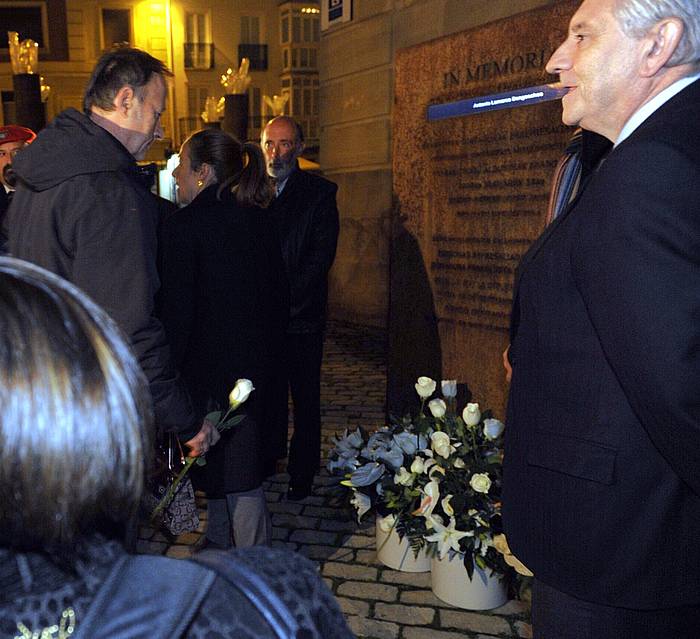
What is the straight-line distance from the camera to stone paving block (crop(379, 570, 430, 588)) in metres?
3.48

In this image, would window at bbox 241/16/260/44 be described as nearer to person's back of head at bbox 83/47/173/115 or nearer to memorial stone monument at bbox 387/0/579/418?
memorial stone monument at bbox 387/0/579/418

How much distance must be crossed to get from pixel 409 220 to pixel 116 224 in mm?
2378

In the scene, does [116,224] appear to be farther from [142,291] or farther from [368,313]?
[368,313]

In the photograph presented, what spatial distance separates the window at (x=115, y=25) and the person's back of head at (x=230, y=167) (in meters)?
33.0

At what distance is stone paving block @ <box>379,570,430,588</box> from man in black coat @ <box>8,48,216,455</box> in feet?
4.71

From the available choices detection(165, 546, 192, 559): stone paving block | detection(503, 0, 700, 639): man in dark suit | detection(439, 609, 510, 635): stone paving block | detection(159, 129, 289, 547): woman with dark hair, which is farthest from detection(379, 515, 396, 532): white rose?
detection(503, 0, 700, 639): man in dark suit

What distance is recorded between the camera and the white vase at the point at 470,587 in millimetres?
3209

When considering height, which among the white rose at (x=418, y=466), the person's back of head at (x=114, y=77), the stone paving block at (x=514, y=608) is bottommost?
the stone paving block at (x=514, y=608)

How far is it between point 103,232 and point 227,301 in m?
0.82

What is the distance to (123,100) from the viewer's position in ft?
8.87

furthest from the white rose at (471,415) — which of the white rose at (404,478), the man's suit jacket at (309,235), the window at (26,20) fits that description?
the window at (26,20)

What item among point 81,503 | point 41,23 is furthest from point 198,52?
point 81,503

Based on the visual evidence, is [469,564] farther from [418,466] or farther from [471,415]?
[471,415]

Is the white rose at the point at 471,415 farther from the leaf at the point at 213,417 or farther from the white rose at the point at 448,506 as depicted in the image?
the leaf at the point at 213,417
